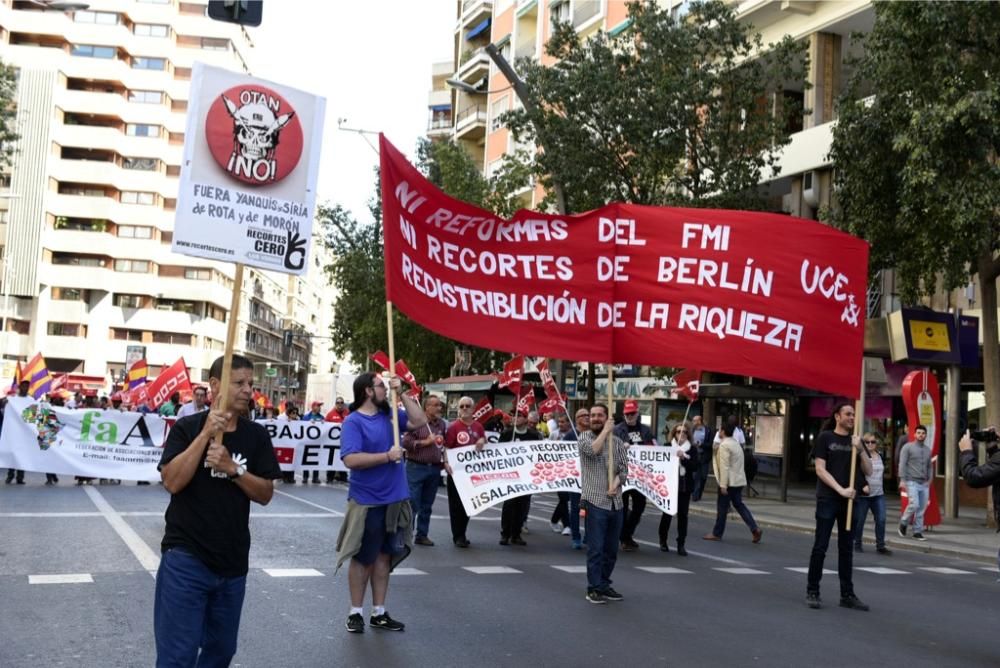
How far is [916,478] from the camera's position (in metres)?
18.6

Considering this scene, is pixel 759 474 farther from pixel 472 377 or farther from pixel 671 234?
pixel 671 234

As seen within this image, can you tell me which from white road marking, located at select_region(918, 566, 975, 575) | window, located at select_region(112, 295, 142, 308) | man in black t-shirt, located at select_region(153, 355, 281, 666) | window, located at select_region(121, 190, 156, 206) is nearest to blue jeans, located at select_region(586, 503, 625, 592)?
man in black t-shirt, located at select_region(153, 355, 281, 666)

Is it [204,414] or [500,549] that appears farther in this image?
[500,549]

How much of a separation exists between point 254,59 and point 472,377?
61.8 metres

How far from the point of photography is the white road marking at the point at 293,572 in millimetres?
10883

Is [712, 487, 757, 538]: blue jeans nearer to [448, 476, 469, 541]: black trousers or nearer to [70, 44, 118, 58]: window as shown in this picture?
[448, 476, 469, 541]: black trousers

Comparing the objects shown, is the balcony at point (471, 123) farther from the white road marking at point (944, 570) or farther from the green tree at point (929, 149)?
the white road marking at point (944, 570)

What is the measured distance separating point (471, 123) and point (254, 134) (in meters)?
57.2

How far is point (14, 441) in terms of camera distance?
21.3 metres

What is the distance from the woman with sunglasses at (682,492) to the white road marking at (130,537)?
20.6ft

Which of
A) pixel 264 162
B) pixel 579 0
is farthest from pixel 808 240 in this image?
pixel 579 0

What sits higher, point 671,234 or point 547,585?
point 671,234

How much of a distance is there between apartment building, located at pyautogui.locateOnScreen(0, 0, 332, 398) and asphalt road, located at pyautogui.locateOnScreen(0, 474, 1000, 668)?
64.7 metres

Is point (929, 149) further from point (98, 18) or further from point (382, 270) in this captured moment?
point (98, 18)
